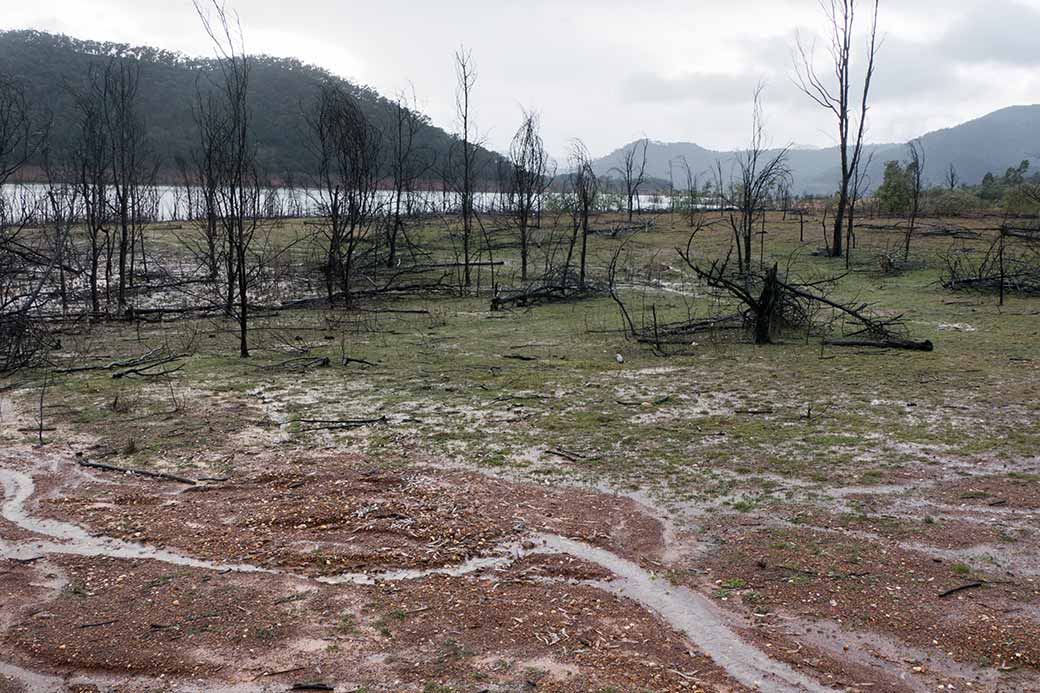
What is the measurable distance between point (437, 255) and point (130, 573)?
70.4ft

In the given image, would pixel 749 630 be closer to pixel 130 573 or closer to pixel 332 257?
pixel 130 573

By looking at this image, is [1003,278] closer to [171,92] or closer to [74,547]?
[74,547]

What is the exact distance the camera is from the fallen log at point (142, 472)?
5.89 metres

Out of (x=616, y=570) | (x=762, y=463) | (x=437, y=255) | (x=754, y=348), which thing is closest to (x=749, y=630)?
(x=616, y=570)

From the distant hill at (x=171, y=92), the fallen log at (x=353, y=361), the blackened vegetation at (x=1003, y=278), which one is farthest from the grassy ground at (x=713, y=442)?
the distant hill at (x=171, y=92)

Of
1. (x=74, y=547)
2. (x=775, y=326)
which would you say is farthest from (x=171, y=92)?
(x=74, y=547)

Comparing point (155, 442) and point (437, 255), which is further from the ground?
point (437, 255)

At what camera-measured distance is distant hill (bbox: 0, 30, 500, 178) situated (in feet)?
225

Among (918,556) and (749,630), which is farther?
(918,556)

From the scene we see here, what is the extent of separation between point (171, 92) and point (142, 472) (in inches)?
3599

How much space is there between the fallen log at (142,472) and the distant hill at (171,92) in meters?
56.2

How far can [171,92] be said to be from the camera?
275 feet

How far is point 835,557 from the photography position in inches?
177

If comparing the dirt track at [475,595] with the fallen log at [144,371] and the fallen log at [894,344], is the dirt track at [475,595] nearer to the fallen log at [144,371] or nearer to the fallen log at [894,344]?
the fallen log at [144,371]
